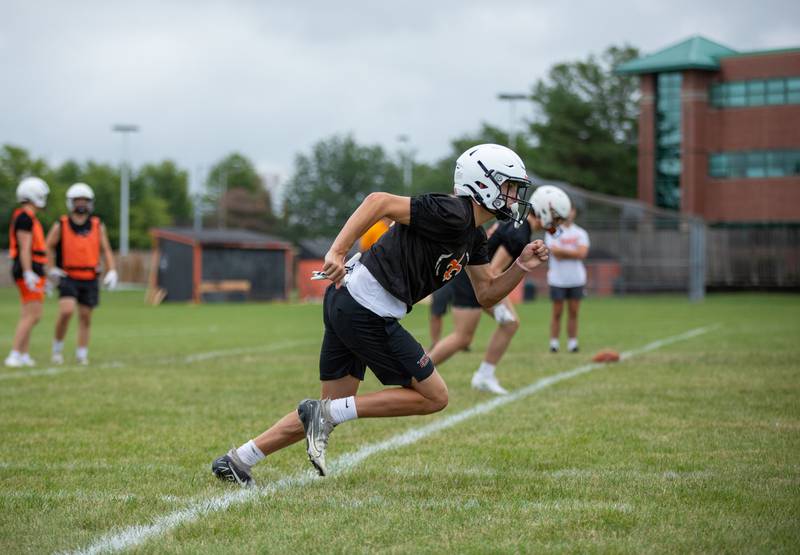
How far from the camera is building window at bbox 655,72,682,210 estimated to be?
5044 centimetres

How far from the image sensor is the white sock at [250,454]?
5648 millimetres

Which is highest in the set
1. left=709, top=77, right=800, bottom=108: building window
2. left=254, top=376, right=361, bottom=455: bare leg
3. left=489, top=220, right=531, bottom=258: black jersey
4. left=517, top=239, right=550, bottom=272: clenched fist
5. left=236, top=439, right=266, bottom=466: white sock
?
left=709, top=77, right=800, bottom=108: building window

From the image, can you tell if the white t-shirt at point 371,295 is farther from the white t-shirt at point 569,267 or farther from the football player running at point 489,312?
the white t-shirt at point 569,267

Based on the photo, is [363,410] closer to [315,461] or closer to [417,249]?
[315,461]

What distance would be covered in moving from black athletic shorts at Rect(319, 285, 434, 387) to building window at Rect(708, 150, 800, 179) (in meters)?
46.4

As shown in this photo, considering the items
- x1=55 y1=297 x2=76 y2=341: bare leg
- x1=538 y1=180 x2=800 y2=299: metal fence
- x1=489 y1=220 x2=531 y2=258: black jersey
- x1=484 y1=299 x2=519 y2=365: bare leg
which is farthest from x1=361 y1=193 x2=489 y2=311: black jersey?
x1=538 y1=180 x2=800 y2=299: metal fence

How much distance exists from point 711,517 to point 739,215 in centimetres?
4708

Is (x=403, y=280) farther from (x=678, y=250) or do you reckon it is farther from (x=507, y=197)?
(x=678, y=250)

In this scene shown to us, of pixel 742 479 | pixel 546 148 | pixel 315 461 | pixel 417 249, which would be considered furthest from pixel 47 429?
pixel 546 148

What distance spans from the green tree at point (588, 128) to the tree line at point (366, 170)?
7 centimetres

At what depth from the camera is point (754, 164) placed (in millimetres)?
48812

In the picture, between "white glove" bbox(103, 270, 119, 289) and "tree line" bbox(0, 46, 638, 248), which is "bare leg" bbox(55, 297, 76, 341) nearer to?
"white glove" bbox(103, 270, 119, 289)

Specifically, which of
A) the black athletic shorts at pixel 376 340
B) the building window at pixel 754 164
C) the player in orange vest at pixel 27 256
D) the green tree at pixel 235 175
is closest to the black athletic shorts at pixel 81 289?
the player in orange vest at pixel 27 256

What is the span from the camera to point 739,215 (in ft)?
162
